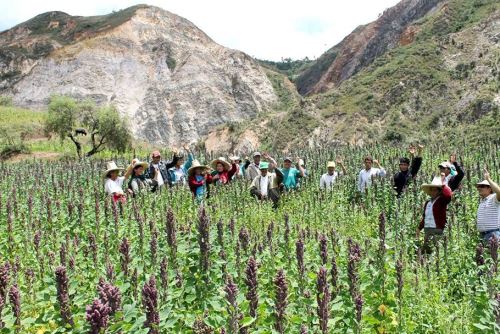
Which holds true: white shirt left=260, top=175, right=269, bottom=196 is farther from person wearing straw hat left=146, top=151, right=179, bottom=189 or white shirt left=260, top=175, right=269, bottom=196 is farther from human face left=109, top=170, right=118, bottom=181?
human face left=109, top=170, right=118, bottom=181

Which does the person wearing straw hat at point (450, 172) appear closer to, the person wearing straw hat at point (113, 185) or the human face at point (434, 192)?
the human face at point (434, 192)

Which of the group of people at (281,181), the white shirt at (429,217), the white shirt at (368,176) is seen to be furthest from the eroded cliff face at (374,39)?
the white shirt at (429,217)

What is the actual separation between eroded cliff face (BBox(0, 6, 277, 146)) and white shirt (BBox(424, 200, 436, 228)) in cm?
6595

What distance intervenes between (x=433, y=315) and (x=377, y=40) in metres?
76.1

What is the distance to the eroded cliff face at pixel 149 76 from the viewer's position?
76038 mm

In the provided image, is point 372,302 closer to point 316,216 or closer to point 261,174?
point 316,216

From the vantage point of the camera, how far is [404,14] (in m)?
74.1

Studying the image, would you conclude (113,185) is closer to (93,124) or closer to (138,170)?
(138,170)

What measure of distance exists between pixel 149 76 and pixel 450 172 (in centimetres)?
7491

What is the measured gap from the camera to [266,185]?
1245 cm

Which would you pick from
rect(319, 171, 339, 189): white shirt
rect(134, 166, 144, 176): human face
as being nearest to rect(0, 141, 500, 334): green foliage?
rect(134, 166, 144, 176): human face

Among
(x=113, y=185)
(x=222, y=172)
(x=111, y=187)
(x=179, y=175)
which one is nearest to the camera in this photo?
(x=111, y=187)

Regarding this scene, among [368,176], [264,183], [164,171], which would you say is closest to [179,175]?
[164,171]

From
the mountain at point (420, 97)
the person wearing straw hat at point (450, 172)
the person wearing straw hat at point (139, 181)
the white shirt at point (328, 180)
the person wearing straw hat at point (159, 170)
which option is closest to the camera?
the person wearing straw hat at point (450, 172)
